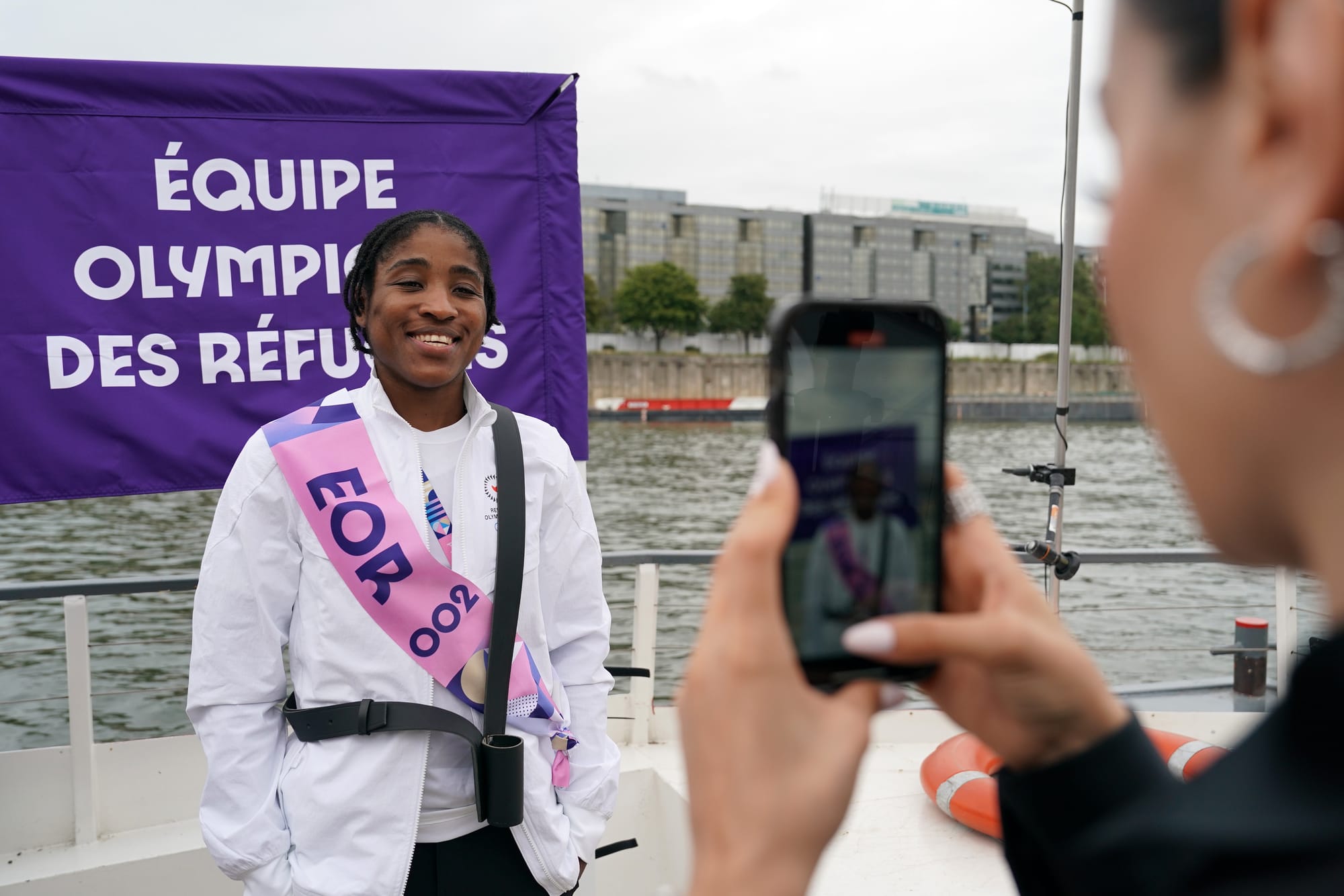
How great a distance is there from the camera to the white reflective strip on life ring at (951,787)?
3.46 meters

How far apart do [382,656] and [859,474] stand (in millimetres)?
1346

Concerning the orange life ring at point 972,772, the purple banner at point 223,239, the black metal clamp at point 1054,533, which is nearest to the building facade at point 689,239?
the black metal clamp at point 1054,533

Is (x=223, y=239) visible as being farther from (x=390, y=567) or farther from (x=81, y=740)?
(x=390, y=567)

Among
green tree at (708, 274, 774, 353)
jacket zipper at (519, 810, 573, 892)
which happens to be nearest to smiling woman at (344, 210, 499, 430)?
jacket zipper at (519, 810, 573, 892)

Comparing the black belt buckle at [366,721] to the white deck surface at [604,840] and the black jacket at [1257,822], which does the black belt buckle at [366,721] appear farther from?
the black jacket at [1257,822]

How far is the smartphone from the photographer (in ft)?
2.17

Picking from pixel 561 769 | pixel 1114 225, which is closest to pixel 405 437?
pixel 561 769

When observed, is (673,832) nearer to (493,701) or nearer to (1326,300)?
(493,701)

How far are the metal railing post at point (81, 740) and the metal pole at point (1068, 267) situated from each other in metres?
3.22

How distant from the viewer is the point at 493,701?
188cm

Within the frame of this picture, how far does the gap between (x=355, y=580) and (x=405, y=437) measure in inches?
11.7

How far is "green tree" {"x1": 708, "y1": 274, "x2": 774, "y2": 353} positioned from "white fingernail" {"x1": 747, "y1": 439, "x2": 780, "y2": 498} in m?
72.8

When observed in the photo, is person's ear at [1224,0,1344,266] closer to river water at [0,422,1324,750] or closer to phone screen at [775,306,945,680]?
river water at [0,422,1324,750]

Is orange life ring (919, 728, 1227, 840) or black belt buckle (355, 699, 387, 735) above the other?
black belt buckle (355, 699, 387, 735)
